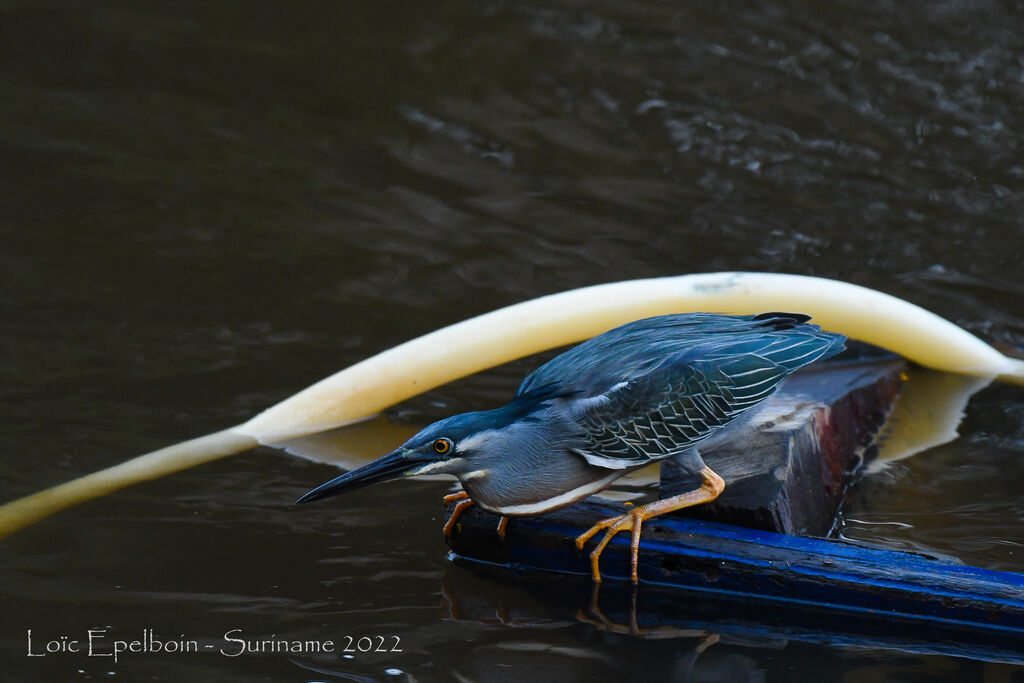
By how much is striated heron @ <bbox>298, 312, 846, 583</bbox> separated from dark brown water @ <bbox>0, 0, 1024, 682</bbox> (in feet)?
1.18

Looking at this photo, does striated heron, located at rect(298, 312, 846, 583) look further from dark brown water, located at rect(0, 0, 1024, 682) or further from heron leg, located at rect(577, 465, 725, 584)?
dark brown water, located at rect(0, 0, 1024, 682)

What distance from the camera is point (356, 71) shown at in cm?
817

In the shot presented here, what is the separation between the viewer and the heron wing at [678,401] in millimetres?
3201

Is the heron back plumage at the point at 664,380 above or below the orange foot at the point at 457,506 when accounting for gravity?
above

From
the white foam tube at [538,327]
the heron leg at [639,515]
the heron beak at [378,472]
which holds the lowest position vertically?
the heron leg at [639,515]

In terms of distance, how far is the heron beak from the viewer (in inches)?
124

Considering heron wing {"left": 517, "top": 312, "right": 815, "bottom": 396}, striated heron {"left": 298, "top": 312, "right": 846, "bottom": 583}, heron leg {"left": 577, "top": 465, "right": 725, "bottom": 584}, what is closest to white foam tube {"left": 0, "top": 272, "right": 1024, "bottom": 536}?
heron wing {"left": 517, "top": 312, "right": 815, "bottom": 396}

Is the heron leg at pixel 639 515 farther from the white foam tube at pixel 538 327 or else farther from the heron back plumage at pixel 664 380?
the white foam tube at pixel 538 327

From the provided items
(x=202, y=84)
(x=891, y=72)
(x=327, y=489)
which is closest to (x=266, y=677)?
(x=327, y=489)

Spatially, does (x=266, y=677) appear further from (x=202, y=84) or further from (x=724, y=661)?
(x=202, y=84)

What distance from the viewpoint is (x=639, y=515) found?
3.26m

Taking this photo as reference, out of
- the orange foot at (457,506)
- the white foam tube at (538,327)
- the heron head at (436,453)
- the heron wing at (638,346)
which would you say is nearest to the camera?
the heron head at (436,453)

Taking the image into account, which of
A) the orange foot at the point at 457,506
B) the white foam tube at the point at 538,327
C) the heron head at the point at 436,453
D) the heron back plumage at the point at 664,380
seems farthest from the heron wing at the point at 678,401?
the white foam tube at the point at 538,327

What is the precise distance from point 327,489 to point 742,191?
14.5 feet
